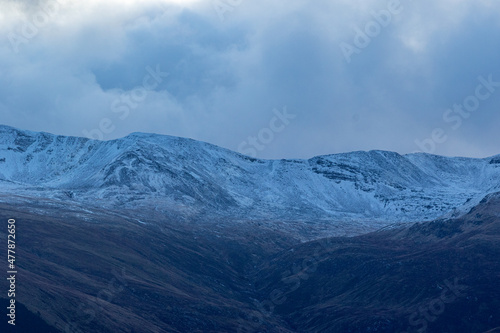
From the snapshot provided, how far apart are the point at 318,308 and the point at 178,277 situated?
136 ft

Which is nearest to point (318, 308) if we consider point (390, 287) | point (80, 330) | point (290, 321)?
point (290, 321)

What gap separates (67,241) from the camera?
18738 centimetres

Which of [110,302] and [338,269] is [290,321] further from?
[110,302]
